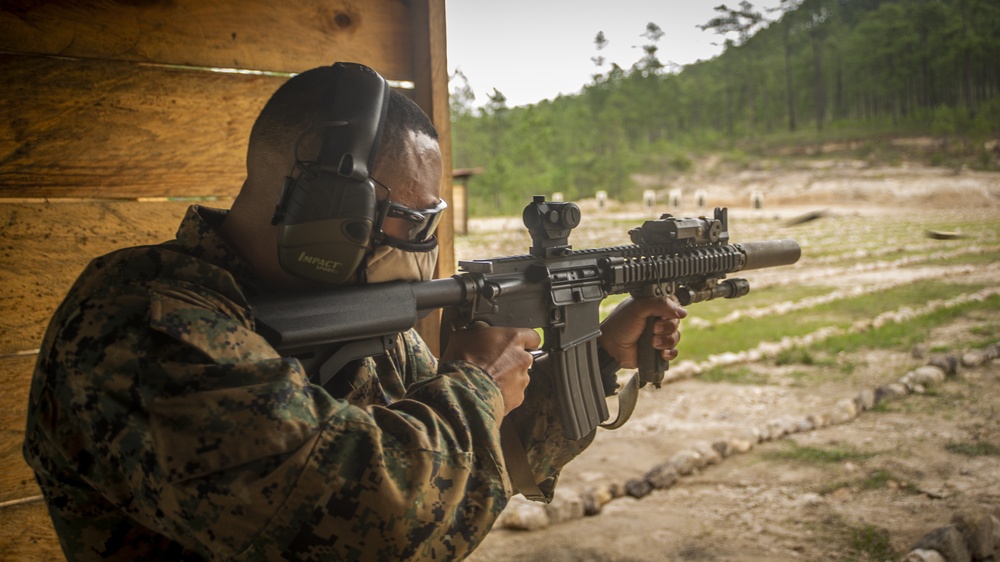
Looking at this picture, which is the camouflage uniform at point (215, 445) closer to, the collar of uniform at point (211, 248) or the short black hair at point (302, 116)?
the collar of uniform at point (211, 248)

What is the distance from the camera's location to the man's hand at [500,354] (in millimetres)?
1263

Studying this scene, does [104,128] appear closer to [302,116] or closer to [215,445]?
[302,116]

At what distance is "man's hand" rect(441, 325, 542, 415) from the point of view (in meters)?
1.26

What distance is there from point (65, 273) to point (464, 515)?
1279 millimetres

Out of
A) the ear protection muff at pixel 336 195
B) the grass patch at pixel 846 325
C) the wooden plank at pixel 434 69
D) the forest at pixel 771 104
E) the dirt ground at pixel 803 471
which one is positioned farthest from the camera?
the grass patch at pixel 846 325

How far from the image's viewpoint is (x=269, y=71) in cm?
191

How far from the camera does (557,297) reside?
5.25 ft

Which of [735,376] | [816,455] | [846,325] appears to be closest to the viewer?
[816,455]

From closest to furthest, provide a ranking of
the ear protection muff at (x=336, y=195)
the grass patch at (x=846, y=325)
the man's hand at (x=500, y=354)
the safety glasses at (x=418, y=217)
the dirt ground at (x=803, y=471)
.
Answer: the ear protection muff at (x=336, y=195), the safety glasses at (x=418, y=217), the man's hand at (x=500, y=354), the dirt ground at (x=803, y=471), the grass patch at (x=846, y=325)

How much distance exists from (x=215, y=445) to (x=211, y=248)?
0.39 meters

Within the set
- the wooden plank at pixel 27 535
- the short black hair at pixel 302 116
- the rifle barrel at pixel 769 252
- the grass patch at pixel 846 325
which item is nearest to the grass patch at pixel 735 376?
the grass patch at pixel 846 325

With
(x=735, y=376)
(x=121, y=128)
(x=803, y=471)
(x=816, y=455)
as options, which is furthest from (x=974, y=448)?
(x=121, y=128)

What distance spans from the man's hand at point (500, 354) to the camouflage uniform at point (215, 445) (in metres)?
0.19

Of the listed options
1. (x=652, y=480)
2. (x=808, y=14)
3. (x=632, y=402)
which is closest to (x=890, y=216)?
(x=808, y=14)
